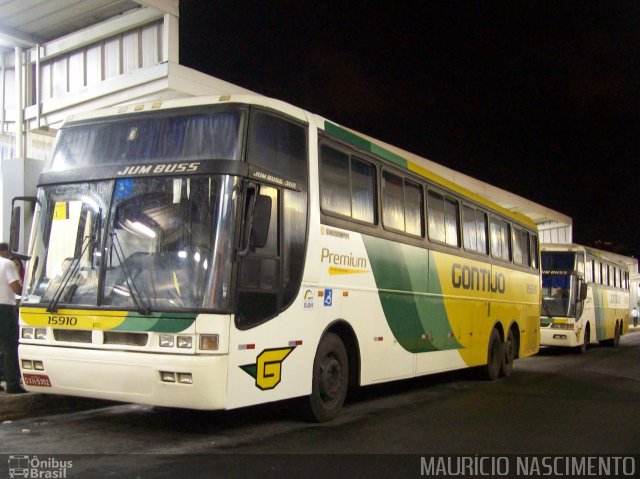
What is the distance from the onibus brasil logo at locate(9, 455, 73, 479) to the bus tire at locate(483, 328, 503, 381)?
31.5ft

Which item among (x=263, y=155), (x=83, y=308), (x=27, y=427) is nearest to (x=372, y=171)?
(x=263, y=155)

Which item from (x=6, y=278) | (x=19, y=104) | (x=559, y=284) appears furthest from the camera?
(x=559, y=284)

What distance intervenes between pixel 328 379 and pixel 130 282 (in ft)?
8.88

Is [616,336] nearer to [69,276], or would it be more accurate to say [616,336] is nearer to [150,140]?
[150,140]

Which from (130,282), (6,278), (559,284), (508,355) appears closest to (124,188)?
(130,282)

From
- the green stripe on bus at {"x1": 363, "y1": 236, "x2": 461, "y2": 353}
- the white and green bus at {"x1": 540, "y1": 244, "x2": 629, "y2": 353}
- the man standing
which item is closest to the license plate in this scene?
the man standing

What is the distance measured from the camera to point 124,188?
717 centimetres

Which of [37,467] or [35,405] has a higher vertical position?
[35,405]

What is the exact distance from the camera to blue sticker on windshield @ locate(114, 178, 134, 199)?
7.14 meters

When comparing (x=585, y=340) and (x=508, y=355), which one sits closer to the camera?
(x=508, y=355)

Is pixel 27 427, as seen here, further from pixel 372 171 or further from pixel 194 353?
pixel 372 171

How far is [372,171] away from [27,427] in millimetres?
5367

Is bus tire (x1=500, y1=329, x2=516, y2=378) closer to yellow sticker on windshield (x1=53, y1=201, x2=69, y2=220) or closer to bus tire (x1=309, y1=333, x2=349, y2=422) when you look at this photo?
bus tire (x1=309, y1=333, x2=349, y2=422)

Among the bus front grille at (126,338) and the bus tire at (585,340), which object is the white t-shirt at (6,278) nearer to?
the bus front grille at (126,338)
